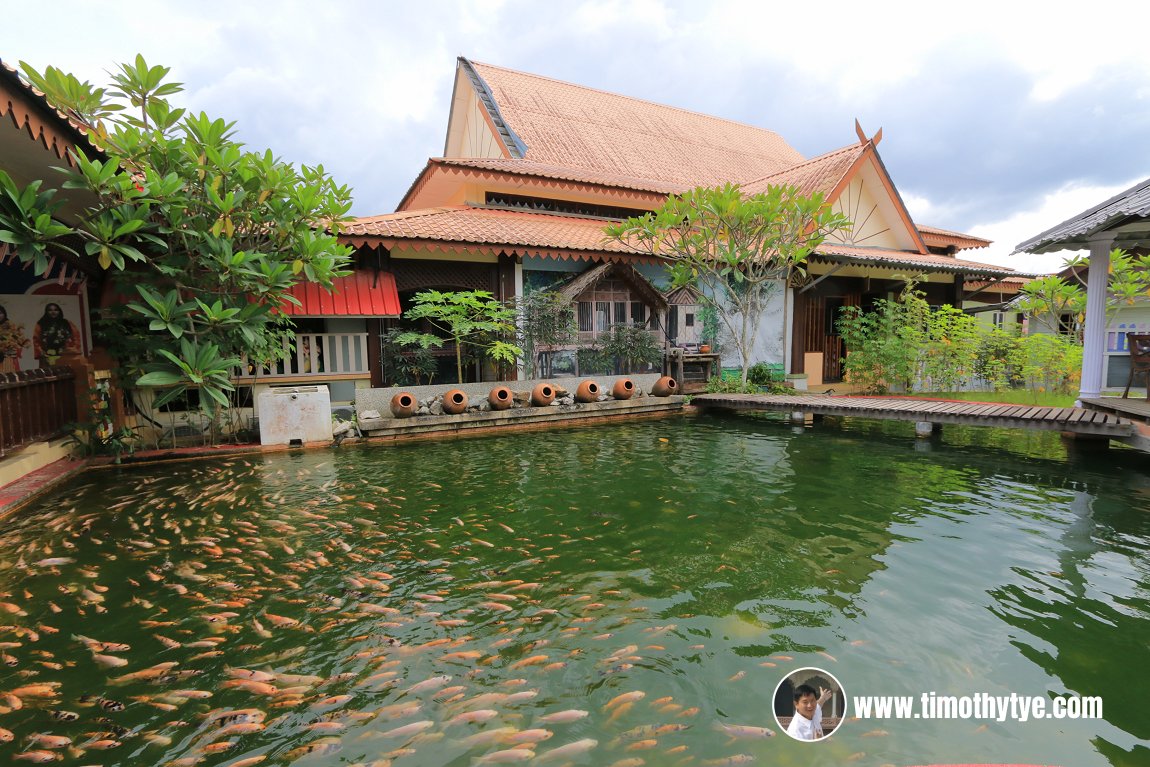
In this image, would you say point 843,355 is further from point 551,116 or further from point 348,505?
point 348,505

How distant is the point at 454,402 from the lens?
924 centimetres

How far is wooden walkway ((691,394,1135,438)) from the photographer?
7.09m

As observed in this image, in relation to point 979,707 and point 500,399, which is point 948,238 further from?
point 979,707

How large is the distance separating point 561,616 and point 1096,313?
30.4 ft

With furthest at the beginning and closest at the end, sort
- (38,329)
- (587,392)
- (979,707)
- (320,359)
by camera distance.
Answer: (587,392) < (320,359) < (38,329) < (979,707)

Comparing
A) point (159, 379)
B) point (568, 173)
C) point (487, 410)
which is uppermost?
point (568, 173)

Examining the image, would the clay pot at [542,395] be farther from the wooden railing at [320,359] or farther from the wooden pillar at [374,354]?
the wooden railing at [320,359]

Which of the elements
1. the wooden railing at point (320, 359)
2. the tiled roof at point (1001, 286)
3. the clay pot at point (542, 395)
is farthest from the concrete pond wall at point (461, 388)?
the tiled roof at point (1001, 286)

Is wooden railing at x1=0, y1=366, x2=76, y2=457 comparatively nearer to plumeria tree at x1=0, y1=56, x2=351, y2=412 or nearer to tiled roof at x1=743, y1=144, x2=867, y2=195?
plumeria tree at x1=0, y1=56, x2=351, y2=412

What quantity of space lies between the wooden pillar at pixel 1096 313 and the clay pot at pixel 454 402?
9521mm

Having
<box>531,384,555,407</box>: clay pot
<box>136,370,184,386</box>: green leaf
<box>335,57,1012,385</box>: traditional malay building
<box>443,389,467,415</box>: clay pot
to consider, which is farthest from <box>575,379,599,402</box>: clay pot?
<box>136,370,184,386</box>: green leaf

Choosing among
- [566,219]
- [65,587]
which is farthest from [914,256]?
[65,587]

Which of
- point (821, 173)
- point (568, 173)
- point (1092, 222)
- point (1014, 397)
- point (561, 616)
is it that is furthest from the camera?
point (821, 173)

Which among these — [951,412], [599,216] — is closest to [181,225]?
[599,216]
